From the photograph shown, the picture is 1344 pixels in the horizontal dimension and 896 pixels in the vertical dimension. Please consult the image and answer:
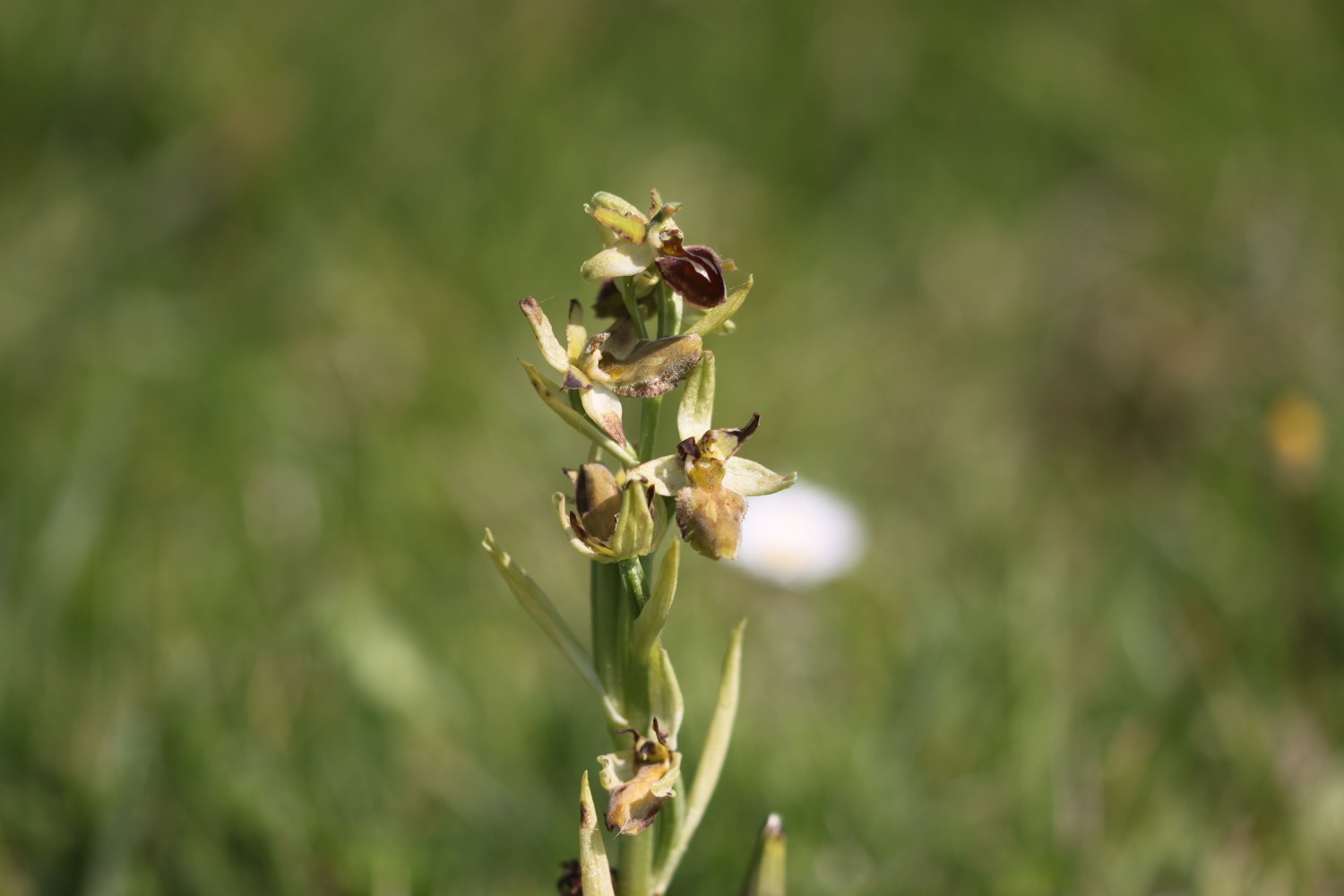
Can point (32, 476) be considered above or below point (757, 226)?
below

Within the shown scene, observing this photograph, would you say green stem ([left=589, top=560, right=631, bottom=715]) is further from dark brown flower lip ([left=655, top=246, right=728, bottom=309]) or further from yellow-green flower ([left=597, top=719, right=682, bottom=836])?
dark brown flower lip ([left=655, top=246, right=728, bottom=309])

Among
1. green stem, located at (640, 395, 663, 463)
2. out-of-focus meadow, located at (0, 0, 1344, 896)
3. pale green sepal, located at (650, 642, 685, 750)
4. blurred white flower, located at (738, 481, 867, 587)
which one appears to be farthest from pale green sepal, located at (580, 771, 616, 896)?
blurred white flower, located at (738, 481, 867, 587)

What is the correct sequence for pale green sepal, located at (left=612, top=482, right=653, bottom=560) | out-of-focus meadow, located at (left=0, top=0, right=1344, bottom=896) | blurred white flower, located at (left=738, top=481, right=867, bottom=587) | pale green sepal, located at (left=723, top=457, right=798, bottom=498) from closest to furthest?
1. pale green sepal, located at (left=612, top=482, right=653, bottom=560)
2. pale green sepal, located at (left=723, top=457, right=798, bottom=498)
3. out-of-focus meadow, located at (left=0, top=0, right=1344, bottom=896)
4. blurred white flower, located at (left=738, top=481, right=867, bottom=587)

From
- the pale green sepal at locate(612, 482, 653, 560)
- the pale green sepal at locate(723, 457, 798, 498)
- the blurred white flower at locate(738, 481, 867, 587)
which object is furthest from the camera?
the blurred white flower at locate(738, 481, 867, 587)

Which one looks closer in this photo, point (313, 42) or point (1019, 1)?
point (313, 42)

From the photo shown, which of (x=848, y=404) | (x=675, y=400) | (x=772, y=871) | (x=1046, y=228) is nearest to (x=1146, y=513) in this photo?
(x=848, y=404)

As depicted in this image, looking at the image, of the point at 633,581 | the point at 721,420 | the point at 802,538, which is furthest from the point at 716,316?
the point at 721,420

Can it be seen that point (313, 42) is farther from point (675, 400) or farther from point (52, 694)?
point (52, 694)

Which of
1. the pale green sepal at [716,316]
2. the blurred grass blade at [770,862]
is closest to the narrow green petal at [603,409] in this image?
the pale green sepal at [716,316]
